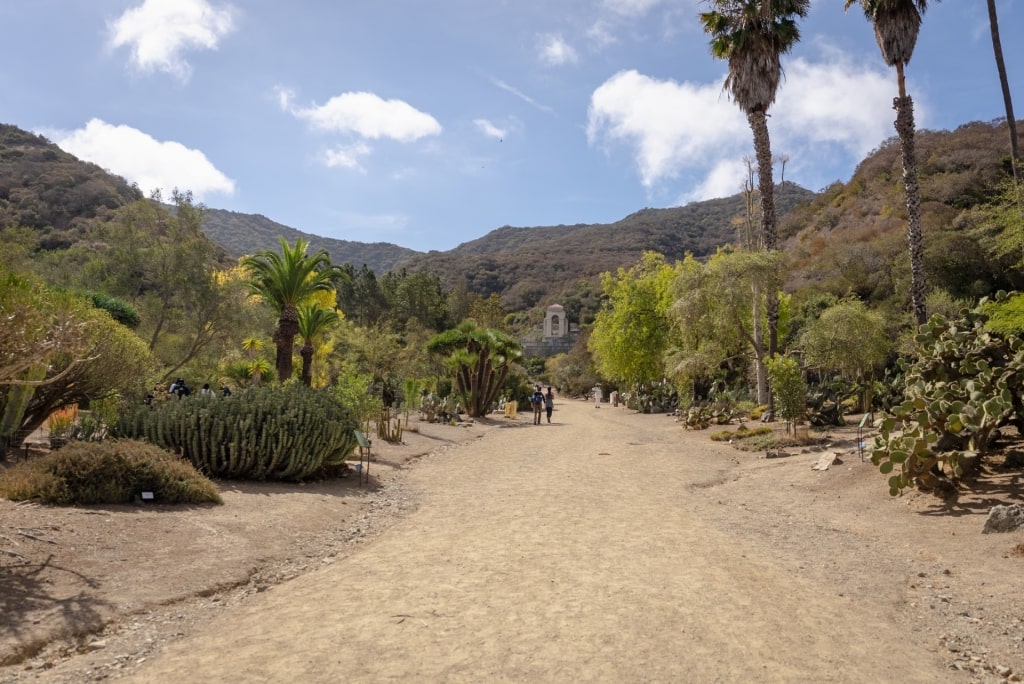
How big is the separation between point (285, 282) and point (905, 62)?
18.8 meters

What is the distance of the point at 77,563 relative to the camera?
Answer: 6520 millimetres

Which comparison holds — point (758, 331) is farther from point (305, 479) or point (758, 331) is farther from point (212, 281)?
point (212, 281)

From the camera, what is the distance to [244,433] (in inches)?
451

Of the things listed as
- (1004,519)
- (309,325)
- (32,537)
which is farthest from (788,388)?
(309,325)

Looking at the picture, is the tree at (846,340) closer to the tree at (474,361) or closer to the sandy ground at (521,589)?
the sandy ground at (521,589)

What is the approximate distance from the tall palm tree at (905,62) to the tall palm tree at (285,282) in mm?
17158

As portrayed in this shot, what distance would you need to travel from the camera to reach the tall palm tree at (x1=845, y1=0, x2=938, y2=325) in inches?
720

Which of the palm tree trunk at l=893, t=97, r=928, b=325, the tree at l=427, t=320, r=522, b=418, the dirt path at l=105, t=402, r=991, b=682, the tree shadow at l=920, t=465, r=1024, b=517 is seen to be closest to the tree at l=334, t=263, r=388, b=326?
the tree at l=427, t=320, r=522, b=418

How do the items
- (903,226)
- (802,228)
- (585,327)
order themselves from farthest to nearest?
(585,327), (802,228), (903,226)

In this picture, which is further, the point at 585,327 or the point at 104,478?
the point at 585,327

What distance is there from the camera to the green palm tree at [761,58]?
22.9 metres

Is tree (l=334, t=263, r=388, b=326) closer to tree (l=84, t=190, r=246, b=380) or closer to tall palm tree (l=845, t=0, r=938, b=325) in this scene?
tree (l=84, t=190, r=246, b=380)

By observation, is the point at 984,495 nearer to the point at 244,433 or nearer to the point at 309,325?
the point at 244,433

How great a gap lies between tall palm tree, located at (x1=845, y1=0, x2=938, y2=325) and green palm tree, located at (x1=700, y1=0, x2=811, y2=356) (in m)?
4.11
